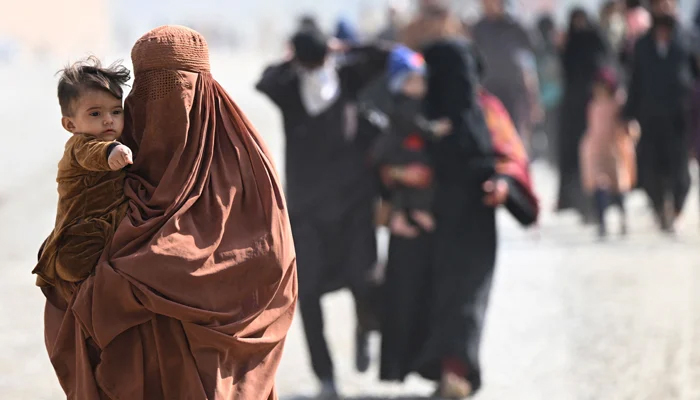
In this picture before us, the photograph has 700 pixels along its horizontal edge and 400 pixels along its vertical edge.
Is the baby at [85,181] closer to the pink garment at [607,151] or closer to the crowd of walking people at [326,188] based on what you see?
the crowd of walking people at [326,188]

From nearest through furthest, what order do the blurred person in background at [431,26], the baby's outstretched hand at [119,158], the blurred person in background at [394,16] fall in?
the baby's outstretched hand at [119,158] → the blurred person in background at [431,26] → the blurred person in background at [394,16]

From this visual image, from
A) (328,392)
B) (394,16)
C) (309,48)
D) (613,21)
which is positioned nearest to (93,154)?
(328,392)

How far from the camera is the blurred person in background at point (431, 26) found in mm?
6946

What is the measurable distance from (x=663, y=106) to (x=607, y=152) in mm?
569

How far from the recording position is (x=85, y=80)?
12.0 ft

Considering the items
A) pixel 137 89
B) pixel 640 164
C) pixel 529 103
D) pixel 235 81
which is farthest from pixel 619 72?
pixel 235 81

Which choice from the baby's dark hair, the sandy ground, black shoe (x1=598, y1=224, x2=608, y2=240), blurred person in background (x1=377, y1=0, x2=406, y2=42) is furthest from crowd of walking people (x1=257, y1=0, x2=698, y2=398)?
blurred person in background (x1=377, y1=0, x2=406, y2=42)

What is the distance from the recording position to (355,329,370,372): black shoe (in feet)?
23.5

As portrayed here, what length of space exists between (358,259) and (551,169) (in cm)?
1149

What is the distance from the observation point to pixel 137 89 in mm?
3799

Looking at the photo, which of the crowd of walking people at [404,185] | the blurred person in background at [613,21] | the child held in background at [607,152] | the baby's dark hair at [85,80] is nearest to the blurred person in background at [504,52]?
the blurred person in background at [613,21]

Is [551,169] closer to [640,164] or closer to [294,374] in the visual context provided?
[640,164]

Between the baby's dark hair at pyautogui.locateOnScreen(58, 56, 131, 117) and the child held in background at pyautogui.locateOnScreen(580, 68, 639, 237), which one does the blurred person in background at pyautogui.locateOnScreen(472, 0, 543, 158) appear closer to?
the child held in background at pyautogui.locateOnScreen(580, 68, 639, 237)

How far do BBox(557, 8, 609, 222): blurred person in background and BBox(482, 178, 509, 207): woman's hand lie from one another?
6.26 meters
